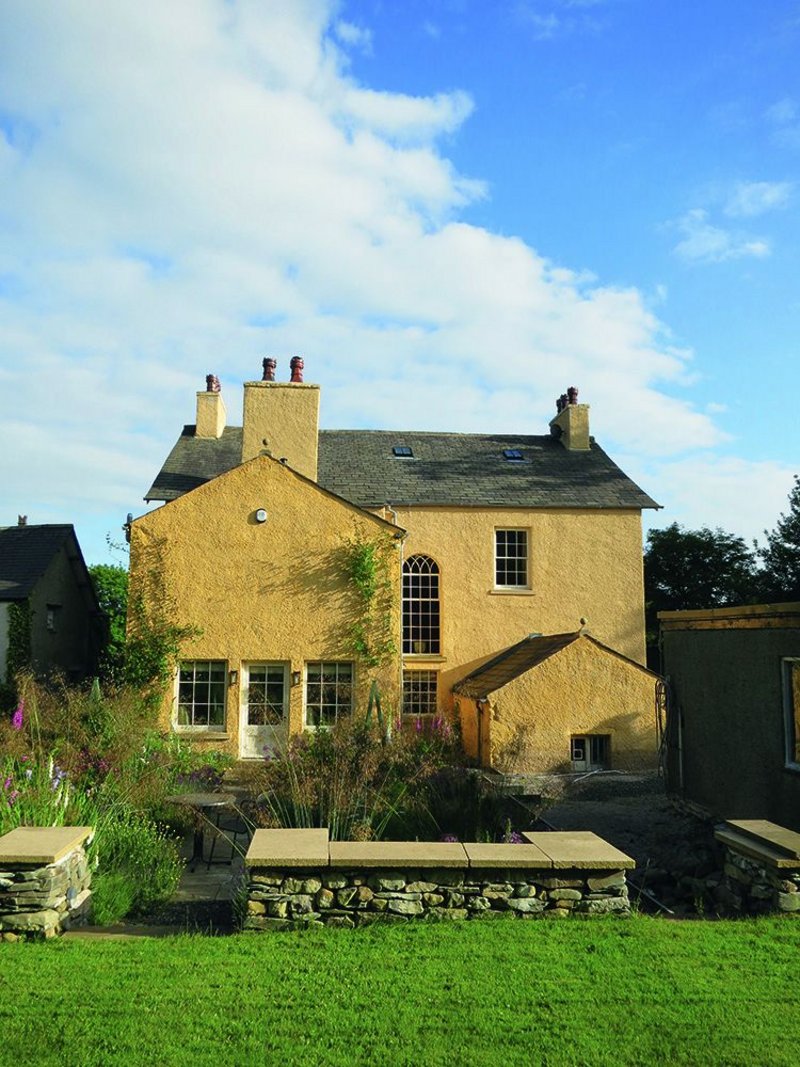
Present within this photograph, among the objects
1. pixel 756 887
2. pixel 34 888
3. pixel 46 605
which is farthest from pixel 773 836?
pixel 46 605

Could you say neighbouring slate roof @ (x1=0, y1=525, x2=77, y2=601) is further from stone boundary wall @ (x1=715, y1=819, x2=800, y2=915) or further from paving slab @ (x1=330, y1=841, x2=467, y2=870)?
stone boundary wall @ (x1=715, y1=819, x2=800, y2=915)

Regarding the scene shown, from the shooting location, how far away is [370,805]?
9.18 metres

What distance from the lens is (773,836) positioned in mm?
7555

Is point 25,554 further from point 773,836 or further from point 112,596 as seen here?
point 773,836

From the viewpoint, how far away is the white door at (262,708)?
17.7 metres

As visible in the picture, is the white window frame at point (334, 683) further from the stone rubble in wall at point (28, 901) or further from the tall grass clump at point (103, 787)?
the stone rubble in wall at point (28, 901)

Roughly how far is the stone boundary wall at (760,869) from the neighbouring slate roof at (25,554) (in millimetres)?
17625

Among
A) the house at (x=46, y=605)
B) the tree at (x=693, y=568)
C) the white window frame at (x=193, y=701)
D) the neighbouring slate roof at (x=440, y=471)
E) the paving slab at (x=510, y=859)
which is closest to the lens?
the paving slab at (x=510, y=859)

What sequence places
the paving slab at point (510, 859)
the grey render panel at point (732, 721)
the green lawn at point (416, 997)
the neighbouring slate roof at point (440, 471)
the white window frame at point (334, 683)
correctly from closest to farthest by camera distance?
the green lawn at point (416, 997)
the paving slab at point (510, 859)
the grey render panel at point (732, 721)
the white window frame at point (334, 683)
the neighbouring slate roof at point (440, 471)

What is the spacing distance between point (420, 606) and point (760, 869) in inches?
594

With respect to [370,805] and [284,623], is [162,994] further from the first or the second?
[284,623]

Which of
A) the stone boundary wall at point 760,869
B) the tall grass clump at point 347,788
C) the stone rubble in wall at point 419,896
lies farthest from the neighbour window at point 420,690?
the stone rubble in wall at point 419,896

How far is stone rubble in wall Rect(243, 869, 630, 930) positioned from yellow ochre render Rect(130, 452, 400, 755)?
37.0ft

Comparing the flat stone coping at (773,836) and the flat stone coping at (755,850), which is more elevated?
the flat stone coping at (773,836)
